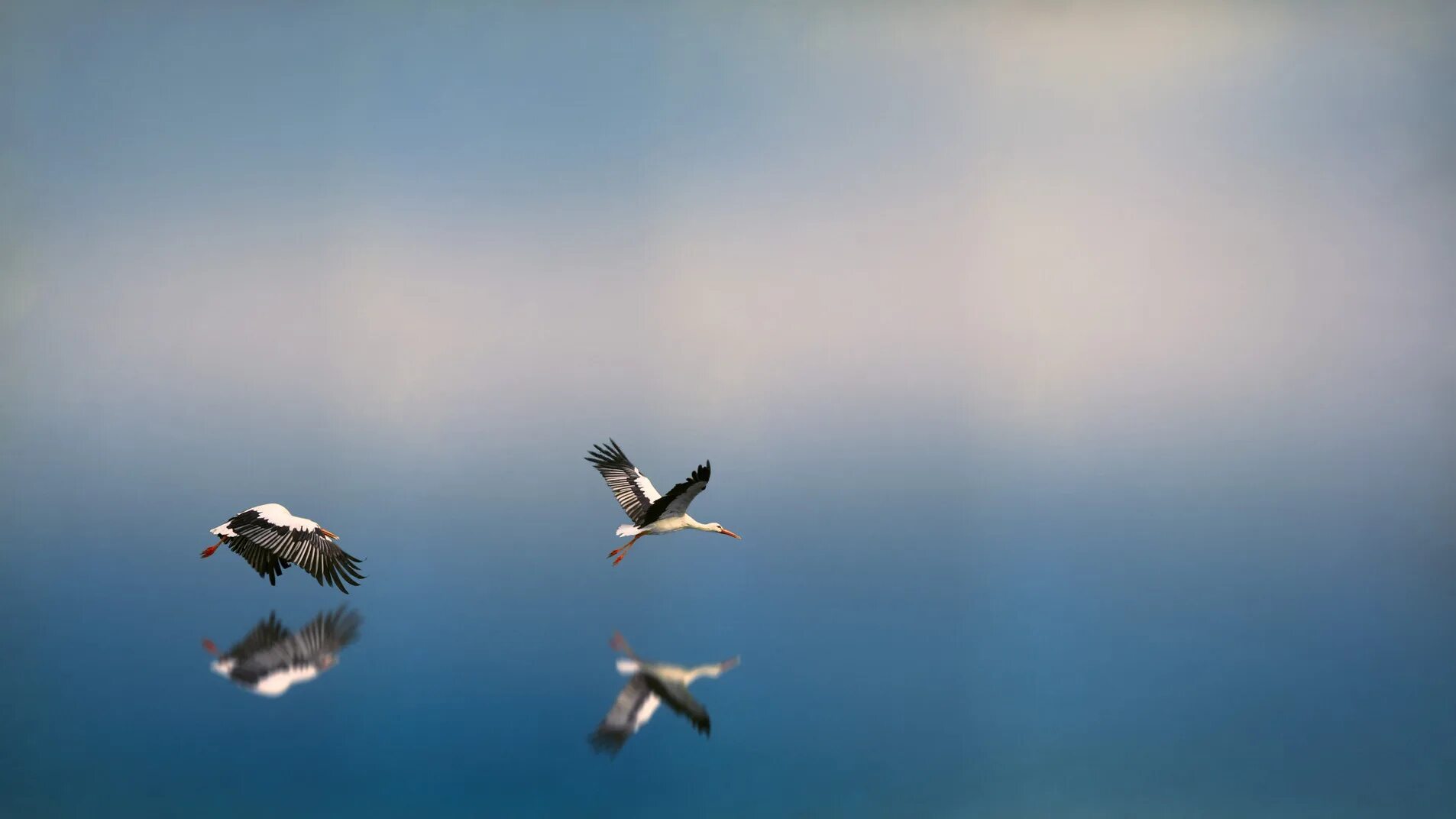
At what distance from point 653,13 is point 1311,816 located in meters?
7.08

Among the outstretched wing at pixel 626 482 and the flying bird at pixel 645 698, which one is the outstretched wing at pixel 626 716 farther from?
the outstretched wing at pixel 626 482

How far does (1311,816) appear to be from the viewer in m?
3.96

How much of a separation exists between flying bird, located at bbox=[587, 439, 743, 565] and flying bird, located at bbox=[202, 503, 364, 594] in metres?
1.38

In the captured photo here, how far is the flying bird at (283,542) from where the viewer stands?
5.27 m

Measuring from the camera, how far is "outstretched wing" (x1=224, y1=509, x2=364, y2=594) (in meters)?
5.27

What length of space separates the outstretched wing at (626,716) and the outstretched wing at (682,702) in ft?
0.10

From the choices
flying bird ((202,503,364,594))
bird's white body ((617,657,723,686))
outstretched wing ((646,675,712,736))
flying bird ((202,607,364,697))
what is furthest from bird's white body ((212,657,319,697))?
outstretched wing ((646,675,712,736))

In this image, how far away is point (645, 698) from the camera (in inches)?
180

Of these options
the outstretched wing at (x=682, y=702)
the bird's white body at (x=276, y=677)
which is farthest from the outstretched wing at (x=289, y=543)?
the outstretched wing at (x=682, y=702)

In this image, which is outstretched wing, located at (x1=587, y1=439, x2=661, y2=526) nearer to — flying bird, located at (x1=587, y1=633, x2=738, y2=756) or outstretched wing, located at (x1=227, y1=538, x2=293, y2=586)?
flying bird, located at (x1=587, y1=633, x2=738, y2=756)

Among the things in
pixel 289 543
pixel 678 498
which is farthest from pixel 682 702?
pixel 289 543

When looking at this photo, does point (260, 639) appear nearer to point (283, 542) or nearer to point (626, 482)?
point (283, 542)

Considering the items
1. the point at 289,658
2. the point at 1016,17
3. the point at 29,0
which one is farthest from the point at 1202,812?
the point at 29,0

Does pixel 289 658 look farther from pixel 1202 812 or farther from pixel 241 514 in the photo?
pixel 1202 812
